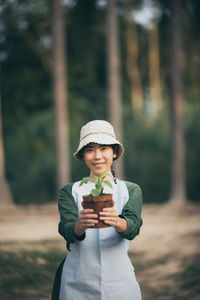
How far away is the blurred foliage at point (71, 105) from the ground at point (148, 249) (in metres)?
3.59

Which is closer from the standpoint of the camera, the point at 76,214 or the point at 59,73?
the point at 76,214

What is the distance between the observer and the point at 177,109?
1289cm

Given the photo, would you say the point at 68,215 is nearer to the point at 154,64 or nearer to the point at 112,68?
the point at 112,68

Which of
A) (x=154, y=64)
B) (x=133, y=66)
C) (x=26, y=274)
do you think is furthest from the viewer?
(x=133, y=66)

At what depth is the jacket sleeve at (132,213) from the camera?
2.27 m

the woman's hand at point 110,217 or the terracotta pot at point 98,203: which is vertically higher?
the terracotta pot at point 98,203

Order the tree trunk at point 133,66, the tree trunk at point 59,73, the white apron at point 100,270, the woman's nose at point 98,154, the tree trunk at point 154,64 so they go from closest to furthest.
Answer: the white apron at point 100,270, the woman's nose at point 98,154, the tree trunk at point 59,73, the tree trunk at point 154,64, the tree trunk at point 133,66

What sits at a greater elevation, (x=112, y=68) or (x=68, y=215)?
(x=112, y=68)

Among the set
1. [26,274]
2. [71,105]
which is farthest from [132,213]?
[71,105]

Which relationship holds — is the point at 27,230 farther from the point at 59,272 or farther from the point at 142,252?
the point at 59,272

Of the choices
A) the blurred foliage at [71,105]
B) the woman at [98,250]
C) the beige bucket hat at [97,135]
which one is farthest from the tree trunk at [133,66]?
the woman at [98,250]

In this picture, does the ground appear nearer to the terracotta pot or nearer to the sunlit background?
the sunlit background

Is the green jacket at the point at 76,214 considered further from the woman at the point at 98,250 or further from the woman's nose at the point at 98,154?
the woman's nose at the point at 98,154

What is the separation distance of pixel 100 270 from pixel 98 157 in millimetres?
626
